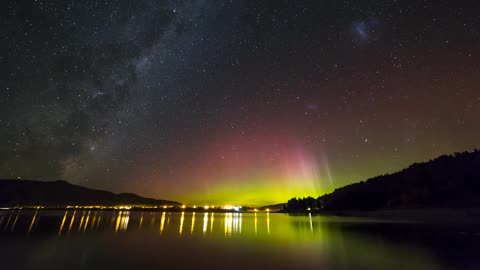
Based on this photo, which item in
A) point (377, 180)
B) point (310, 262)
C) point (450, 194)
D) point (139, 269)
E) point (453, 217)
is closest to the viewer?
point (139, 269)

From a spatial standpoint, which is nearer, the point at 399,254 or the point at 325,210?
the point at 399,254

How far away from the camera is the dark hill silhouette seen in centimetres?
12794

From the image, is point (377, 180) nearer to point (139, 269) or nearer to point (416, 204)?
point (416, 204)

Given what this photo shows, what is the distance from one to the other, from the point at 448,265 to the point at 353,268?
7.31 metres

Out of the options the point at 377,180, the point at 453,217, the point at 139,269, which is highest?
the point at 377,180

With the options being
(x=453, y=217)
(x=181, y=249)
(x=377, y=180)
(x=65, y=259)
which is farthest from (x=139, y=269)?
(x=377, y=180)

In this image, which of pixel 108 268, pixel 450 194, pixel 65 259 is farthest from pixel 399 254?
pixel 450 194

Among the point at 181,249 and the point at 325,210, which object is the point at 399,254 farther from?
the point at 325,210

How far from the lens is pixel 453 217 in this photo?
102 metres

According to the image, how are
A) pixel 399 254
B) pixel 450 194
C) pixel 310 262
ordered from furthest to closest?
pixel 450 194 < pixel 399 254 < pixel 310 262

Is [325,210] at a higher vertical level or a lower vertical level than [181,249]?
higher

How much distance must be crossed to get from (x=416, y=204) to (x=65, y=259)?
13710 centimetres

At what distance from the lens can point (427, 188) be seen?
138 meters

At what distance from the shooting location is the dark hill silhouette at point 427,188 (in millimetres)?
127938
